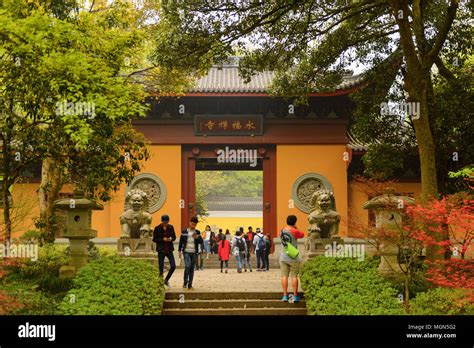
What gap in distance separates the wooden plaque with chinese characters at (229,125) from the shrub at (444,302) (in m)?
12.3

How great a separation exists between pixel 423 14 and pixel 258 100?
26.2ft

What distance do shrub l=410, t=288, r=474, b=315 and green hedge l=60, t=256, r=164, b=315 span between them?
158 inches

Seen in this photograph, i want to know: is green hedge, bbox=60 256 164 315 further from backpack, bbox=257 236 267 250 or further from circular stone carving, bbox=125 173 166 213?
circular stone carving, bbox=125 173 166 213

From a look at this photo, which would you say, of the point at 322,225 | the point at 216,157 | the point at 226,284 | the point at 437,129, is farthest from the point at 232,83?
the point at 226,284

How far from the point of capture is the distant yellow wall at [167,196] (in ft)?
71.2

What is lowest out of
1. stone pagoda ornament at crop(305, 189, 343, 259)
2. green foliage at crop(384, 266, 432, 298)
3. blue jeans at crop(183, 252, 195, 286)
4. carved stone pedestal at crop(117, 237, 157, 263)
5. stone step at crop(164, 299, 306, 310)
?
stone step at crop(164, 299, 306, 310)

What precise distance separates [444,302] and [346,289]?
1.52 m

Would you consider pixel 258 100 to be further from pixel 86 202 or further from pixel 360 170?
pixel 86 202

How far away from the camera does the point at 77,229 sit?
40.4 feet

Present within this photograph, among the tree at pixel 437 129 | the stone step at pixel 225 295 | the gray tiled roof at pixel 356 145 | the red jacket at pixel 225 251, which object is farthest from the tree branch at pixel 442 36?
the gray tiled roof at pixel 356 145

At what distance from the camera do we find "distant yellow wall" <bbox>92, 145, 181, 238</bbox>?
21688 mm

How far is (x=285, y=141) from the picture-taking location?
22.1 meters

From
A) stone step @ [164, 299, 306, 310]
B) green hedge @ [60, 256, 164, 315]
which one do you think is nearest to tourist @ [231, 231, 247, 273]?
green hedge @ [60, 256, 164, 315]
